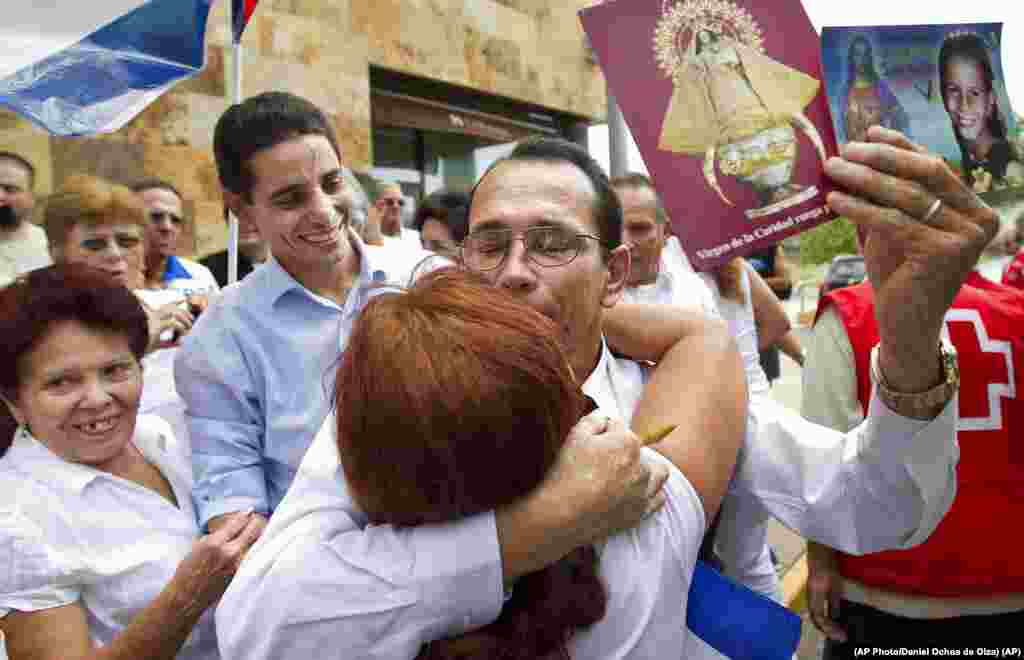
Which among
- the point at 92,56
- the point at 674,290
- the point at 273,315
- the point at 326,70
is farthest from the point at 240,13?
the point at 326,70

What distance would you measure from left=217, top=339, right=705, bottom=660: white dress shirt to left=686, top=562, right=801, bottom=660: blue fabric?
0.14m

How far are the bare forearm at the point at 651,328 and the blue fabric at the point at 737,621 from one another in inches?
18.1

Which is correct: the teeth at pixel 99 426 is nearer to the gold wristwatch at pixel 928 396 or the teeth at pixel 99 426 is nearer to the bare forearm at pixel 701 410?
the bare forearm at pixel 701 410

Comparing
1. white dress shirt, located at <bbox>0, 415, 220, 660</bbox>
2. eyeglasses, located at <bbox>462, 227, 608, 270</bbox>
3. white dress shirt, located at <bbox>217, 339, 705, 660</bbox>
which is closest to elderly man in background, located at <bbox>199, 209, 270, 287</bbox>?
white dress shirt, located at <bbox>0, 415, 220, 660</bbox>

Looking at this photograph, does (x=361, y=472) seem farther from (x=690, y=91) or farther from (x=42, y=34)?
(x=42, y=34)

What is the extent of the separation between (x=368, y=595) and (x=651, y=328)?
2.62 ft

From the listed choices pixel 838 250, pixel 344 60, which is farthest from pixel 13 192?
pixel 838 250

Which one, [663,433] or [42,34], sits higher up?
[42,34]

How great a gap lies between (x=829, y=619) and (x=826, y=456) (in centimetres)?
107

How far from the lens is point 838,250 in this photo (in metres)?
41.4


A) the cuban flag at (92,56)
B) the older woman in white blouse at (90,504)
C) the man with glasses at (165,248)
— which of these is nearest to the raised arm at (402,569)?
the older woman in white blouse at (90,504)

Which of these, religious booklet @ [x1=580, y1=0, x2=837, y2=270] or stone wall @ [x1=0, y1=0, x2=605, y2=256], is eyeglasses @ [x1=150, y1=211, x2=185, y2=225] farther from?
religious booklet @ [x1=580, y1=0, x2=837, y2=270]

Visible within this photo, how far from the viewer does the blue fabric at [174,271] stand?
345 centimetres

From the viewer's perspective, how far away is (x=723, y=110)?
1.23m
